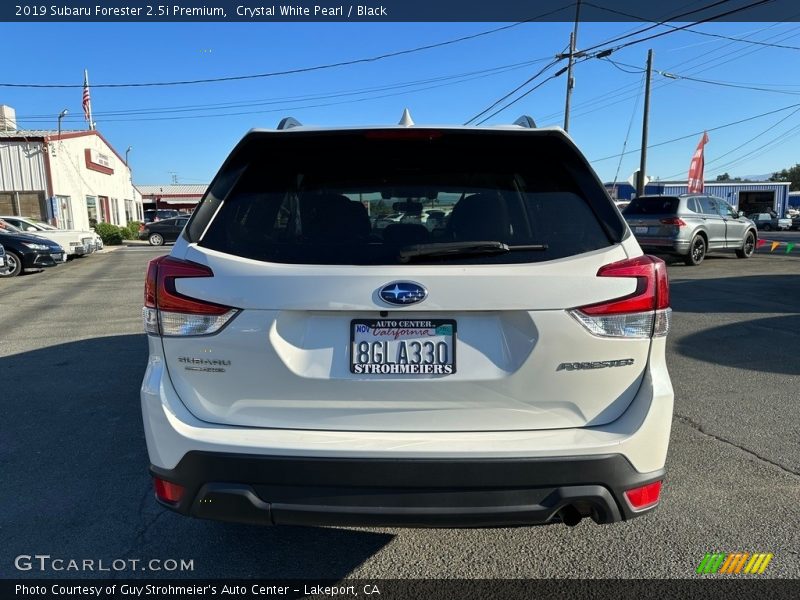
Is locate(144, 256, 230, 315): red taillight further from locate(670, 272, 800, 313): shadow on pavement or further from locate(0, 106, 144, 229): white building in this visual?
locate(0, 106, 144, 229): white building

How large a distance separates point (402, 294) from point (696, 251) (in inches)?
571

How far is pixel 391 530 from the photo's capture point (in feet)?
9.41

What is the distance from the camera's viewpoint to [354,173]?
2.41 meters

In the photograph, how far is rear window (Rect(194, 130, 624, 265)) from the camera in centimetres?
217

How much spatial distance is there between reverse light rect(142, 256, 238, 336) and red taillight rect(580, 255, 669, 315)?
4.42 ft

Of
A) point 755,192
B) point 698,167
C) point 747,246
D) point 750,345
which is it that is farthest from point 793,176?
point 750,345

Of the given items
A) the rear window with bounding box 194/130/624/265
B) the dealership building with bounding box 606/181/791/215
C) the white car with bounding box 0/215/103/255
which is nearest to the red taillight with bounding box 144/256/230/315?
the rear window with bounding box 194/130/624/265

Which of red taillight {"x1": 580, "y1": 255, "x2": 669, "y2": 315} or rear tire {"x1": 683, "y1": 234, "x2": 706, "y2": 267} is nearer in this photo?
red taillight {"x1": 580, "y1": 255, "x2": 669, "y2": 315}

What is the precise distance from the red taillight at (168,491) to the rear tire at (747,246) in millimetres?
17743

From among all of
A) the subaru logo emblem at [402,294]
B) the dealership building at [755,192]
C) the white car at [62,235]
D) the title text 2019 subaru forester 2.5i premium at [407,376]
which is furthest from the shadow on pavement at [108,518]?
the dealership building at [755,192]

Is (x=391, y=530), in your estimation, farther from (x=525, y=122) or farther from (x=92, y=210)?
(x=92, y=210)

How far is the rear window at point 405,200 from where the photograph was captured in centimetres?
217

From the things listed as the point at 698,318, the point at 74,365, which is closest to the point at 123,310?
the point at 74,365

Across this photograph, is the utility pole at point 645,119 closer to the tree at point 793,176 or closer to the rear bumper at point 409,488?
the rear bumper at point 409,488
